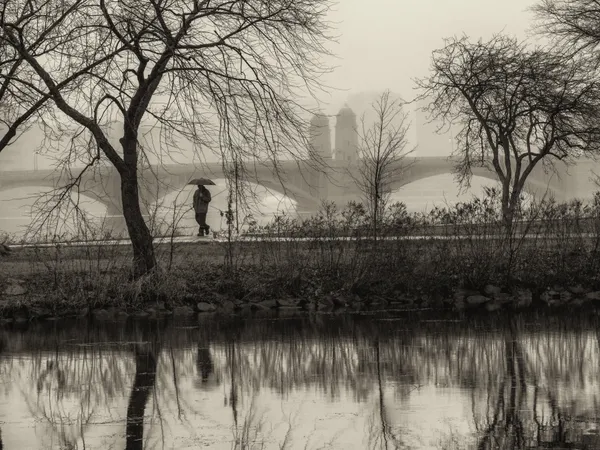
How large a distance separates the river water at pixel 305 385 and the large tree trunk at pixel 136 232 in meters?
2.47

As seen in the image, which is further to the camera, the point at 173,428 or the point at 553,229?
the point at 553,229

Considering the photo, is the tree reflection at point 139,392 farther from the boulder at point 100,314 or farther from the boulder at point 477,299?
the boulder at point 477,299

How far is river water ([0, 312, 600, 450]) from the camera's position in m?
9.10

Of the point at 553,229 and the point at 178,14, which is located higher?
the point at 178,14

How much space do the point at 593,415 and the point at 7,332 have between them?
1008 centimetres

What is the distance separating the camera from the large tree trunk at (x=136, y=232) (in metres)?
19.8


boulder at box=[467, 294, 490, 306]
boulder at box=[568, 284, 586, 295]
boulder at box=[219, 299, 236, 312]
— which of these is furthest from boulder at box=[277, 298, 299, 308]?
boulder at box=[568, 284, 586, 295]

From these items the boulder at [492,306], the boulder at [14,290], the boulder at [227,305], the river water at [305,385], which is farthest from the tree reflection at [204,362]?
the boulder at [492,306]

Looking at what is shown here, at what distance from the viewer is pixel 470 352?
44.8 feet

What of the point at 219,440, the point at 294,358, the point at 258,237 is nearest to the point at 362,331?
the point at 294,358

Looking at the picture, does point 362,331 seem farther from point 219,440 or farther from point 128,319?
point 219,440

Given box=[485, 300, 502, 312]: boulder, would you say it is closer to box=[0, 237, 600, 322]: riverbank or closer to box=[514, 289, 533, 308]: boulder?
box=[0, 237, 600, 322]: riverbank

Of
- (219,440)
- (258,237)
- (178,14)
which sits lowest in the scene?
(219,440)

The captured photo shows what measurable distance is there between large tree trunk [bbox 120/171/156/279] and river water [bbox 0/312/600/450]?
247 centimetres
